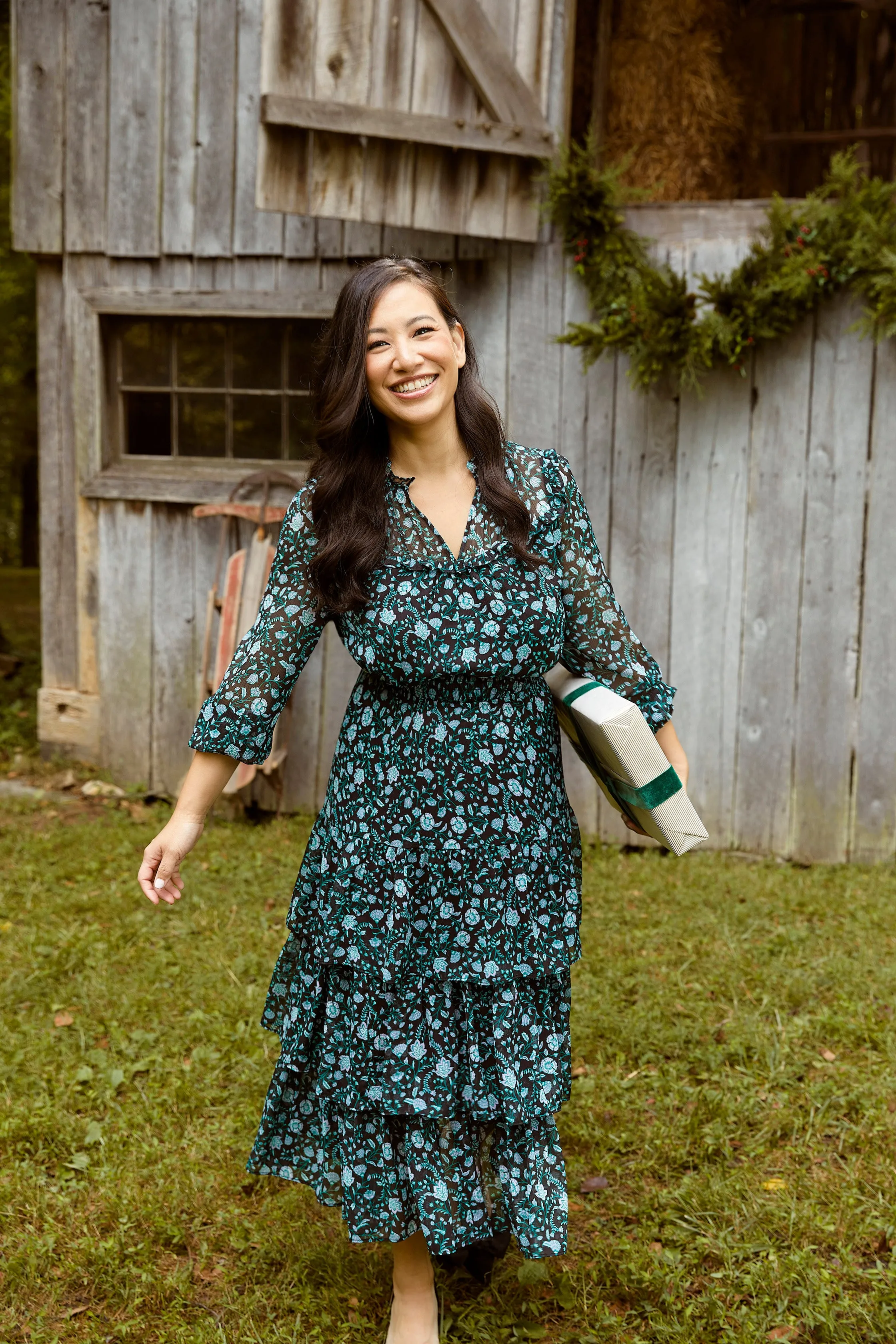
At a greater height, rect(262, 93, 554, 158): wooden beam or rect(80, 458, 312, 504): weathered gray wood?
rect(262, 93, 554, 158): wooden beam

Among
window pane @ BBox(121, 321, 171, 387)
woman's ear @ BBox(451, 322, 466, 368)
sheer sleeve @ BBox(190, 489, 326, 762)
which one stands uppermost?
window pane @ BBox(121, 321, 171, 387)

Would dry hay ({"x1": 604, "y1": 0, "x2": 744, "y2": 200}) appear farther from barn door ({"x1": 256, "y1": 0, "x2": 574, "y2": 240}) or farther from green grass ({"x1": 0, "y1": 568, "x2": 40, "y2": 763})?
green grass ({"x1": 0, "y1": 568, "x2": 40, "y2": 763})

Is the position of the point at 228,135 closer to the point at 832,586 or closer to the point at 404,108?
the point at 404,108

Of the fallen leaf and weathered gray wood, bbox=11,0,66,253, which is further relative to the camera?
the fallen leaf

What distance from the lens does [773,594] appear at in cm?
524

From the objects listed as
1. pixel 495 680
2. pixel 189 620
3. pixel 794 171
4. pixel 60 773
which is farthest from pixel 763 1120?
pixel 794 171

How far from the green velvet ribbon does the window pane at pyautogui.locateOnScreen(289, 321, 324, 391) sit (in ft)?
12.3

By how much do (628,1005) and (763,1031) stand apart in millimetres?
456

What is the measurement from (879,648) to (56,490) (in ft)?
13.0

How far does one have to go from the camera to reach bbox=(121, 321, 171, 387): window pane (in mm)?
6160

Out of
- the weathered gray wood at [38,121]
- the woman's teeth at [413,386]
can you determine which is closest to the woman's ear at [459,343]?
the woman's teeth at [413,386]

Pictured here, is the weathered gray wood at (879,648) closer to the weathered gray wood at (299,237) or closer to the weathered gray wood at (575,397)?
the weathered gray wood at (575,397)

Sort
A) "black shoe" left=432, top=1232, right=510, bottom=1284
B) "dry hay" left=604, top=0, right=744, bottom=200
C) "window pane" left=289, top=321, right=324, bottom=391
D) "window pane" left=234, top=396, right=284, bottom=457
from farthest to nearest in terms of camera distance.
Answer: "window pane" left=234, top=396, right=284, bottom=457 → "window pane" left=289, top=321, right=324, bottom=391 → "dry hay" left=604, top=0, right=744, bottom=200 → "black shoe" left=432, top=1232, right=510, bottom=1284

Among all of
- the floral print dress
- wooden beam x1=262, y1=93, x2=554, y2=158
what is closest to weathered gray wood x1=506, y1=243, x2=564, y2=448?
wooden beam x1=262, y1=93, x2=554, y2=158
